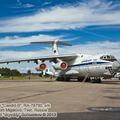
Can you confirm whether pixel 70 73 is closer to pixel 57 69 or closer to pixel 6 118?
pixel 57 69

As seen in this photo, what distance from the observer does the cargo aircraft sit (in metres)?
36.1

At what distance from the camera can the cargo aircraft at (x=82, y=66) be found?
118 ft

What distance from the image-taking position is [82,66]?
3978 centimetres

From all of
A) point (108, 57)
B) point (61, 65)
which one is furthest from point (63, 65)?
point (108, 57)

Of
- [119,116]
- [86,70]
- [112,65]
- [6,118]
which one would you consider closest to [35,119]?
[6,118]

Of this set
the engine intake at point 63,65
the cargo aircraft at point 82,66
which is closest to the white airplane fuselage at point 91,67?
the cargo aircraft at point 82,66

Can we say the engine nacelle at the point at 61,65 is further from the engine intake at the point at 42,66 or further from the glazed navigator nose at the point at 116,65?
the glazed navigator nose at the point at 116,65

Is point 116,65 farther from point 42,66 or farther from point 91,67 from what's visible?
point 42,66

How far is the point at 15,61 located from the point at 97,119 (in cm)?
3631

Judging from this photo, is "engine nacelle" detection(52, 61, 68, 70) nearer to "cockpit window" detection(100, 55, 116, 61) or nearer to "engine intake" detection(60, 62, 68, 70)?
"engine intake" detection(60, 62, 68, 70)

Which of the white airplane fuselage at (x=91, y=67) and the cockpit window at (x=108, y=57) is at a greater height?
the cockpit window at (x=108, y=57)

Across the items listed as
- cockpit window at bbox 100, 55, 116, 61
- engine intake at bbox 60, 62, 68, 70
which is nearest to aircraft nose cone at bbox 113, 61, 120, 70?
cockpit window at bbox 100, 55, 116, 61

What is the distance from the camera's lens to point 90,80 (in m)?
42.2

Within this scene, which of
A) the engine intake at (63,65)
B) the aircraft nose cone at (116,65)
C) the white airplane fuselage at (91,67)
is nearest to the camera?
the aircraft nose cone at (116,65)
